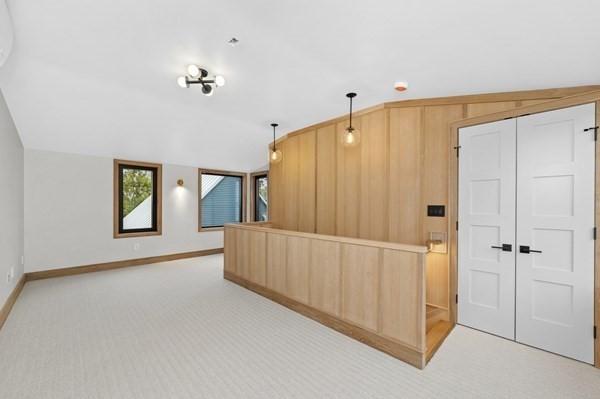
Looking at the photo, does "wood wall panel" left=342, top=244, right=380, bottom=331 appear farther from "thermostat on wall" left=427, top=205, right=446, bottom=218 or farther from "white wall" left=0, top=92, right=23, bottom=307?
"white wall" left=0, top=92, right=23, bottom=307

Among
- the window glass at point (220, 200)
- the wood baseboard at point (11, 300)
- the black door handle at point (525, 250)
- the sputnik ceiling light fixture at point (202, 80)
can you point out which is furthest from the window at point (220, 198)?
the black door handle at point (525, 250)

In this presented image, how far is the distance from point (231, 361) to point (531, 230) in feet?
10.3

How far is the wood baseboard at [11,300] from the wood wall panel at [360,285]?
3796 millimetres

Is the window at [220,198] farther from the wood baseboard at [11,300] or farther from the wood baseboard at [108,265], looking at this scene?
the wood baseboard at [11,300]

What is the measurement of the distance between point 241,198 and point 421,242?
5.53 meters

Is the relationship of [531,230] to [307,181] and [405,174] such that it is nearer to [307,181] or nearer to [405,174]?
[405,174]

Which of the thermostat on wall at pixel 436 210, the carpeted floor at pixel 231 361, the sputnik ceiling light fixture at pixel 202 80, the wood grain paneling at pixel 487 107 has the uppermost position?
the sputnik ceiling light fixture at pixel 202 80

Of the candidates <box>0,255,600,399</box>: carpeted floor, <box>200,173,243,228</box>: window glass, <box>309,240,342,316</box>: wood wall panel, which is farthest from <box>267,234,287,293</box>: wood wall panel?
<box>200,173,243,228</box>: window glass

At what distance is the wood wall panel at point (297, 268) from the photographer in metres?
3.39

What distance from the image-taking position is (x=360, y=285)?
2.80m

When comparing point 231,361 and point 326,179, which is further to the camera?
point 326,179

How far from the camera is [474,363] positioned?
237cm

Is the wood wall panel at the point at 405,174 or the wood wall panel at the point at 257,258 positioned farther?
the wood wall panel at the point at 257,258

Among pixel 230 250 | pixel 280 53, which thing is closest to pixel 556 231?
pixel 280 53
